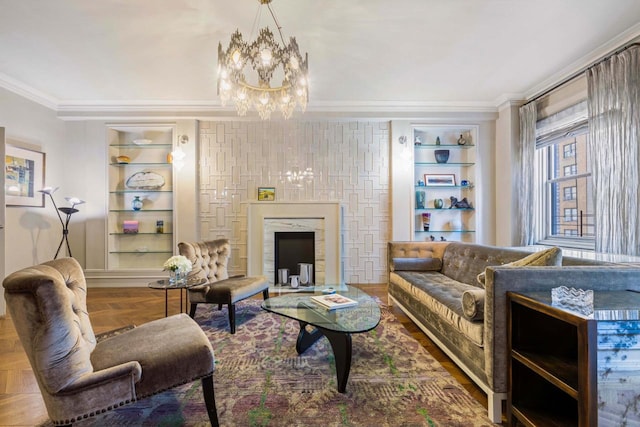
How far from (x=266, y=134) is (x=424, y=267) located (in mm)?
3100

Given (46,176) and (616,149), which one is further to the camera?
(46,176)

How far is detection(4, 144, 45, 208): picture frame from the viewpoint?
12.1ft

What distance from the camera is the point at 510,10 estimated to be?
2420mm

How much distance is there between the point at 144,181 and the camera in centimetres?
469

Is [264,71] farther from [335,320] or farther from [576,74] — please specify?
[576,74]

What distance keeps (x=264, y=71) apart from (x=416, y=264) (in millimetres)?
2691

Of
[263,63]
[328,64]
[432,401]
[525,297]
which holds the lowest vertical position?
[432,401]

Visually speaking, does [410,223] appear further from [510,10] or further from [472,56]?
[510,10]

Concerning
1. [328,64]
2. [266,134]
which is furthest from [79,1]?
[266,134]

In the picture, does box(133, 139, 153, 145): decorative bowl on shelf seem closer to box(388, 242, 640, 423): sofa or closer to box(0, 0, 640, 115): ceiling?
box(0, 0, 640, 115): ceiling

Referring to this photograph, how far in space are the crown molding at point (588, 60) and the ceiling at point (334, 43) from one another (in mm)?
12

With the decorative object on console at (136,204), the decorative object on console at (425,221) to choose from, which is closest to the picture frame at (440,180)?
the decorative object on console at (425,221)

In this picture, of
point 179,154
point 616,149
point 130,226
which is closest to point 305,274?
point 179,154

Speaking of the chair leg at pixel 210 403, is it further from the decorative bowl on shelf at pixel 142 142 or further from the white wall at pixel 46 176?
the decorative bowl on shelf at pixel 142 142
